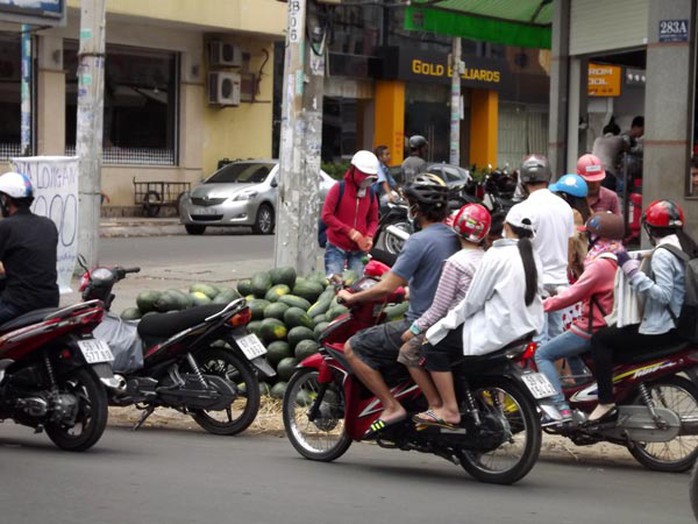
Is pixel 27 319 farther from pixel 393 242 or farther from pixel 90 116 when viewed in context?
pixel 393 242

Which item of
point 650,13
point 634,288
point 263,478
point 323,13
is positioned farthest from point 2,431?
point 650,13

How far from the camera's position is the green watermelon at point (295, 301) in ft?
35.3

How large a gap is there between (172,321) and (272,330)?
1410 millimetres

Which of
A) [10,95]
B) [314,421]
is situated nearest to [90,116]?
[314,421]

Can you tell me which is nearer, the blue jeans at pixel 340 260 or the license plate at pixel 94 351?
the license plate at pixel 94 351

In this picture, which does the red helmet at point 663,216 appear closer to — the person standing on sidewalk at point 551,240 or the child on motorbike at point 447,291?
the child on motorbike at point 447,291

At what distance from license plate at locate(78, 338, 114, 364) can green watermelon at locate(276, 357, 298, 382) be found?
83.0 inches

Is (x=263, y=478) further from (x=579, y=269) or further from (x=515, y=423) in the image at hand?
(x=579, y=269)

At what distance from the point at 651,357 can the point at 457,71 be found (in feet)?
91.2

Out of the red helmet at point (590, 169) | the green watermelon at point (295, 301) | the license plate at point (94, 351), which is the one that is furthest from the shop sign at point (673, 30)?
the license plate at point (94, 351)

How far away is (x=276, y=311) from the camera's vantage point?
1068cm

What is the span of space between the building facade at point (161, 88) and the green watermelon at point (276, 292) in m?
19.1

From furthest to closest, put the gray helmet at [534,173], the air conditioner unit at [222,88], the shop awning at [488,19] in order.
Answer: the air conditioner unit at [222,88] → the shop awning at [488,19] → the gray helmet at [534,173]

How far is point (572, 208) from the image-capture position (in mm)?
10430
